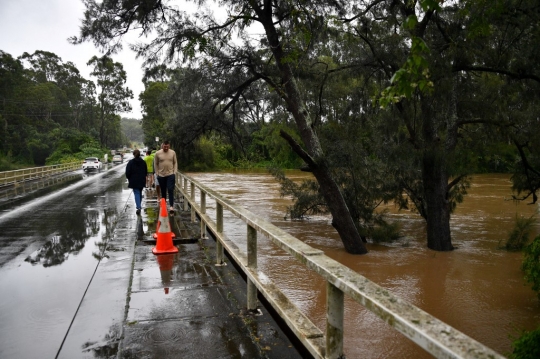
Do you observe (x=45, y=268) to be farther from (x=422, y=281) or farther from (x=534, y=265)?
(x=534, y=265)

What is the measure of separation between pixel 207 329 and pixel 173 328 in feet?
1.10

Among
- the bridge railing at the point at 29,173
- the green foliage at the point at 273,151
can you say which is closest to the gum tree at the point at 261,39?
the bridge railing at the point at 29,173

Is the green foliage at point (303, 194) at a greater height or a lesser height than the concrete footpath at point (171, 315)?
greater

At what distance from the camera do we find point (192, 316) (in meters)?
4.69

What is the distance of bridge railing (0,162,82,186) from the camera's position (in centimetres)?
2492

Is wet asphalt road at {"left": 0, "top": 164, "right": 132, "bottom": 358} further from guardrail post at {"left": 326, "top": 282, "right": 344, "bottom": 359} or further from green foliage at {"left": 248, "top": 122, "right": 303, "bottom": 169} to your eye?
green foliage at {"left": 248, "top": 122, "right": 303, "bottom": 169}

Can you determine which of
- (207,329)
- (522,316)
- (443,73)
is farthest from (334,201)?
(207,329)

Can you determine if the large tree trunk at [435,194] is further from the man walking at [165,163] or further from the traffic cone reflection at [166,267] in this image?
the traffic cone reflection at [166,267]

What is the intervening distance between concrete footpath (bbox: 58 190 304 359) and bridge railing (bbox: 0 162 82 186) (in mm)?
20973

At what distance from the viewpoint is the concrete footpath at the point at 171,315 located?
3934 millimetres

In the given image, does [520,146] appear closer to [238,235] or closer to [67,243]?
[238,235]

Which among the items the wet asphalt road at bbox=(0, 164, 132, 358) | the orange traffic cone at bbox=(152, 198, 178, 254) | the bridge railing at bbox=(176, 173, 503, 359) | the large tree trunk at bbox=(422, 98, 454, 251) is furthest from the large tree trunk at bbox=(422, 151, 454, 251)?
the bridge railing at bbox=(176, 173, 503, 359)

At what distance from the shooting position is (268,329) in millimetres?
4379

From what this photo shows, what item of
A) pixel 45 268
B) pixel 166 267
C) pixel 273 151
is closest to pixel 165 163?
pixel 45 268
